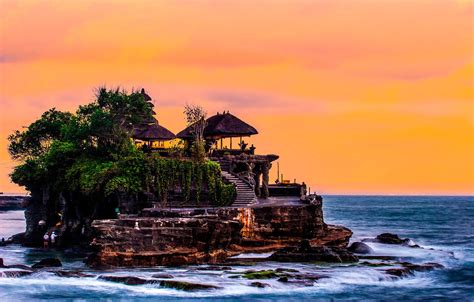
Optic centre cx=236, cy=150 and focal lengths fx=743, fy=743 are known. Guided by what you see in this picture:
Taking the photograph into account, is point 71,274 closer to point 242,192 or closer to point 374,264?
point 374,264

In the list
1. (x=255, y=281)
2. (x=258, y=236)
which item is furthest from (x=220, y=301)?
(x=258, y=236)

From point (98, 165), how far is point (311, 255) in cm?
1749

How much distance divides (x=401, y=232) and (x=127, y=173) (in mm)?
41844

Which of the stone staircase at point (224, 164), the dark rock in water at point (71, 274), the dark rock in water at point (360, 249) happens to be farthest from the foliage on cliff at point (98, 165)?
the dark rock in water at point (71, 274)

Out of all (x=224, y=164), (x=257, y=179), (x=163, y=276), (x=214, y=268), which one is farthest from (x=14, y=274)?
(x=257, y=179)

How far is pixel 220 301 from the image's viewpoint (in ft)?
110

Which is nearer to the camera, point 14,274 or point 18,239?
point 14,274

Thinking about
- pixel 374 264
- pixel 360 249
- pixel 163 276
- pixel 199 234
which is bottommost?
pixel 163 276

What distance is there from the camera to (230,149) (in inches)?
2527

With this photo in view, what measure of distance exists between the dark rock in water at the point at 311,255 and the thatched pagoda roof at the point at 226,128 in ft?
56.2

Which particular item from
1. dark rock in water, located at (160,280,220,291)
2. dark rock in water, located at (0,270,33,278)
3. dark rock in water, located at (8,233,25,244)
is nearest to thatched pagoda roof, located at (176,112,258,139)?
dark rock in water, located at (8,233,25,244)

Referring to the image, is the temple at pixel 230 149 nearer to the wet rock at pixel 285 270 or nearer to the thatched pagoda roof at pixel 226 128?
the thatched pagoda roof at pixel 226 128

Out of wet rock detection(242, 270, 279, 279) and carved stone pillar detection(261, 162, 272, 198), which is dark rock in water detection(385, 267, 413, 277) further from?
carved stone pillar detection(261, 162, 272, 198)

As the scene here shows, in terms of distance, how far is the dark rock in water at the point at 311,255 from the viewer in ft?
149
